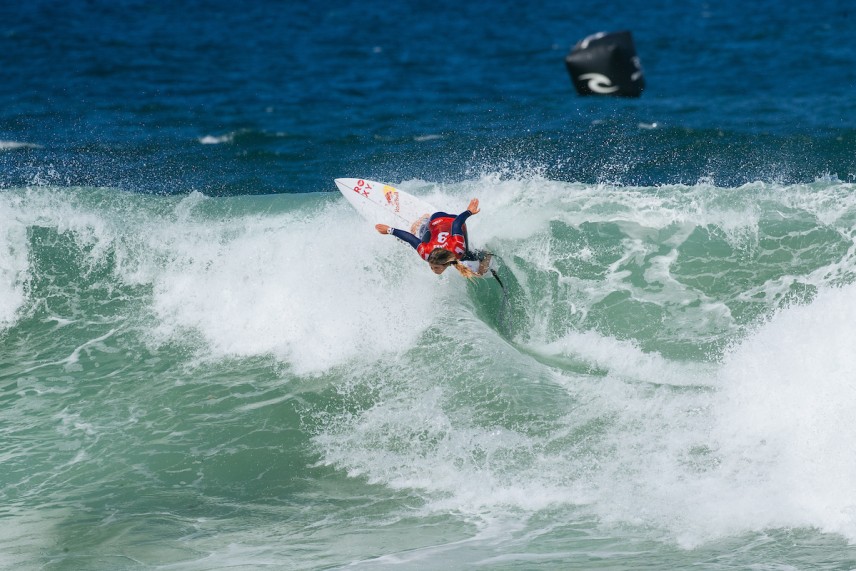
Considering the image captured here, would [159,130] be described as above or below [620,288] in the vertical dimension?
above

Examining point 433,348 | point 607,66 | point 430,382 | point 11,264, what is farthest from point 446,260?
point 11,264

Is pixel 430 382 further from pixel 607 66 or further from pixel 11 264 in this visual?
pixel 11 264

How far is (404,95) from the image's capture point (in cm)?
2331

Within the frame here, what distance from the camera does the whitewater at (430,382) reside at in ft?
26.6

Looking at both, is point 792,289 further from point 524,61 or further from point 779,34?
point 779,34

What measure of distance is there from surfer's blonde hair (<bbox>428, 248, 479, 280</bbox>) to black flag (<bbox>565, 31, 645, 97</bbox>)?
7.71 ft

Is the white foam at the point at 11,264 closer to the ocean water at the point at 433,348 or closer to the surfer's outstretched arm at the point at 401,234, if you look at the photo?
the ocean water at the point at 433,348

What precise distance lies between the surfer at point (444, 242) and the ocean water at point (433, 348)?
60 centimetres

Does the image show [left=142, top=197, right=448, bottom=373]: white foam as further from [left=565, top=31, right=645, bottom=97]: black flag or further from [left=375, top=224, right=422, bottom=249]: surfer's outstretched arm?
[left=565, top=31, right=645, bottom=97]: black flag

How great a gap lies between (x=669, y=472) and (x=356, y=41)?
23285 mm

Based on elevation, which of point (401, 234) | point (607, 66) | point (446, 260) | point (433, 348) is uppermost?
point (607, 66)

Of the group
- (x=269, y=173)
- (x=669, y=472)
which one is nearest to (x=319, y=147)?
→ (x=269, y=173)

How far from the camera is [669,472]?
8680 millimetres

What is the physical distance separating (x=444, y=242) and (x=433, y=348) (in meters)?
1.27
